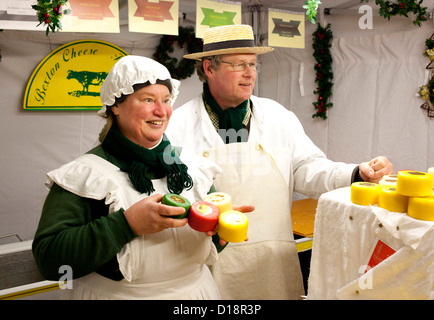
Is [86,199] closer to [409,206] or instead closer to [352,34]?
[409,206]

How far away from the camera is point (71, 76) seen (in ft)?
12.8

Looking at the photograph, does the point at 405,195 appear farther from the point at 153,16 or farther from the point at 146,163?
the point at 153,16

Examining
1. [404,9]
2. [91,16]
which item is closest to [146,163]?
[91,16]

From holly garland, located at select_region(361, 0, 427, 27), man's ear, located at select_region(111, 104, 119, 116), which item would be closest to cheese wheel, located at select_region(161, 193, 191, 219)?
man's ear, located at select_region(111, 104, 119, 116)

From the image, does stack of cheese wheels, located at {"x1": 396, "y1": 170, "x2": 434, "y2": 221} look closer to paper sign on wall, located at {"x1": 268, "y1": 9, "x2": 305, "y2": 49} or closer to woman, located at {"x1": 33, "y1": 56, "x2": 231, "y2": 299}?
woman, located at {"x1": 33, "y1": 56, "x2": 231, "y2": 299}

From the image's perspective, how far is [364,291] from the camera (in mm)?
1510

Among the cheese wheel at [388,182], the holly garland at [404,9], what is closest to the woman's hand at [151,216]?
the cheese wheel at [388,182]

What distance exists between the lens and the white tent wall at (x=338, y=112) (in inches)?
144

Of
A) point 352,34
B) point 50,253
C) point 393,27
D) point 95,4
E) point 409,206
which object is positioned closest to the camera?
point 50,253

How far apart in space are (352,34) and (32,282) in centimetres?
398

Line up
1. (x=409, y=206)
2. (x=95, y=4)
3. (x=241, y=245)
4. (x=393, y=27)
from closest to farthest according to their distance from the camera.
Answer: (x=409, y=206), (x=241, y=245), (x=95, y=4), (x=393, y=27)

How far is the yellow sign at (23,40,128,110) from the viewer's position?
3.73 m

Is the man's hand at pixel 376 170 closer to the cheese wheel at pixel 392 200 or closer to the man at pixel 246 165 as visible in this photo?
the man at pixel 246 165
